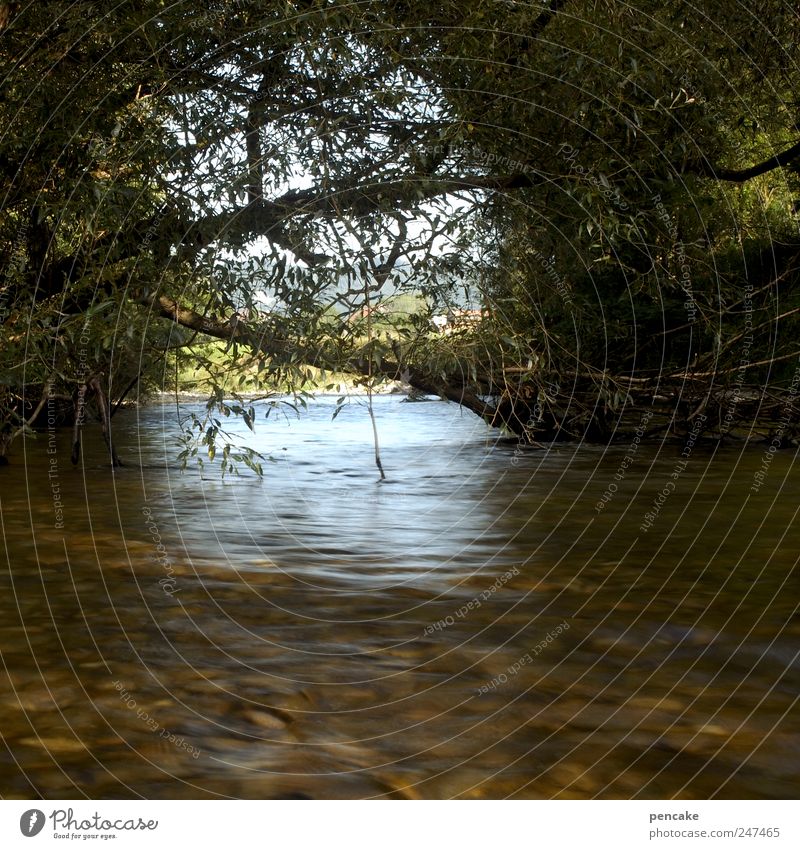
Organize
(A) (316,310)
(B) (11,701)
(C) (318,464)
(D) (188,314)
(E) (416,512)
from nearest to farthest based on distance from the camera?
(B) (11,701) < (A) (316,310) < (E) (416,512) < (D) (188,314) < (C) (318,464)

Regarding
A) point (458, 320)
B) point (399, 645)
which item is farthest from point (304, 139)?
point (399, 645)

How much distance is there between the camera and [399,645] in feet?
18.6

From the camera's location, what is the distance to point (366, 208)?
9156 millimetres

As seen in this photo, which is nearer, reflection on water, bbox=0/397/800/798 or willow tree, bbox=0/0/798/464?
reflection on water, bbox=0/397/800/798

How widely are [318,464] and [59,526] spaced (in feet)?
17.2

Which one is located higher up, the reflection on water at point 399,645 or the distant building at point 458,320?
the distant building at point 458,320

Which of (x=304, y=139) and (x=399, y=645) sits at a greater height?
(x=304, y=139)

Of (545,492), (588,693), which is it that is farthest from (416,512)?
(588,693)

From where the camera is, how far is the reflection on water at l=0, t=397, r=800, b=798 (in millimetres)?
4062

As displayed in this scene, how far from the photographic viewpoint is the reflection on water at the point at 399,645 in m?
4.06

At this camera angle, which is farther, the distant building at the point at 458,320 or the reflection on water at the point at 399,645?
the distant building at the point at 458,320

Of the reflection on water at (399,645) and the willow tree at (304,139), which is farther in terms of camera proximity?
the willow tree at (304,139)

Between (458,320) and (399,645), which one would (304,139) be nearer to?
(458,320)

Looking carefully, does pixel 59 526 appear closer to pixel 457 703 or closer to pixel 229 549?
pixel 229 549
